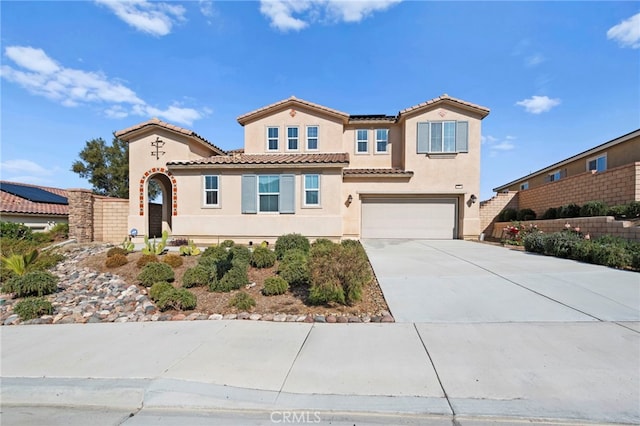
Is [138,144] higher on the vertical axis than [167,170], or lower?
higher

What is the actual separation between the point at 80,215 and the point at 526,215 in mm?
22562

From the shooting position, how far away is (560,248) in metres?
9.60

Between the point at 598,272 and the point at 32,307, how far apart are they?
500 inches

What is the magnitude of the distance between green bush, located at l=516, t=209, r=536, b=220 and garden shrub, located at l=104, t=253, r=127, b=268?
18.4 m

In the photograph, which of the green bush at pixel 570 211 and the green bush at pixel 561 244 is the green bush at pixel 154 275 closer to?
the green bush at pixel 561 244

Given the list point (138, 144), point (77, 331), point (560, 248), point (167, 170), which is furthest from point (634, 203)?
point (138, 144)

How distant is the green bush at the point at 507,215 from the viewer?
16.0 m

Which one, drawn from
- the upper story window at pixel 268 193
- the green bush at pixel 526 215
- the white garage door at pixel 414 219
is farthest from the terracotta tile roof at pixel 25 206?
the green bush at pixel 526 215

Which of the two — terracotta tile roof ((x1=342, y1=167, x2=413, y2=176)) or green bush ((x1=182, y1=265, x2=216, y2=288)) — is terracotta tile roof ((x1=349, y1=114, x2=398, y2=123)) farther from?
green bush ((x1=182, y1=265, x2=216, y2=288))

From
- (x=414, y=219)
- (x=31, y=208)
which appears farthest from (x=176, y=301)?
(x=31, y=208)

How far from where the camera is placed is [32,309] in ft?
18.0

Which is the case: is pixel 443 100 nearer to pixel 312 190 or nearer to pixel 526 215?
pixel 526 215

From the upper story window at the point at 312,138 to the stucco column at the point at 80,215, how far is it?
444 inches

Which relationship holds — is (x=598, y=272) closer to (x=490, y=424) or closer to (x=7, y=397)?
(x=490, y=424)
